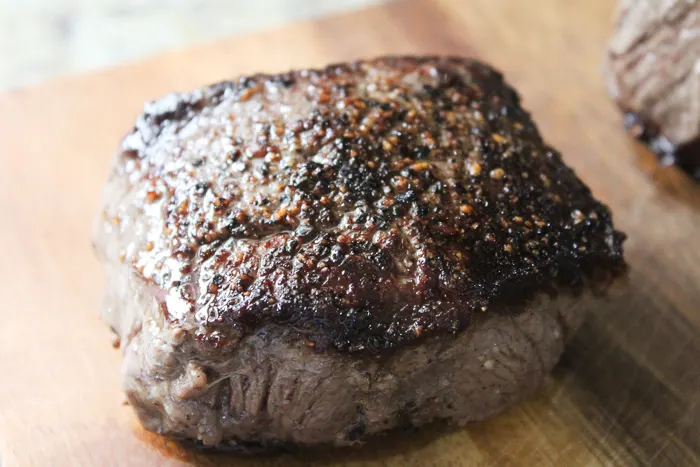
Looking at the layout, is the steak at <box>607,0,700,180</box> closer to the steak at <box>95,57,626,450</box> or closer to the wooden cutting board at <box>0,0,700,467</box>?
the wooden cutting board at <box>0,0,700,467</box>

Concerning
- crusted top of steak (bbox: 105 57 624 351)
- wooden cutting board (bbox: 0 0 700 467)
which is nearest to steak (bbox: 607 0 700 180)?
wooden cutting board (bbox: 0 0 700 467)

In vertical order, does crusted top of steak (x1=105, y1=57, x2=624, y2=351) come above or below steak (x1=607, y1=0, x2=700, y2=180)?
below

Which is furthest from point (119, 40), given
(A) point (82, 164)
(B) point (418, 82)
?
(B) point (418, 82)

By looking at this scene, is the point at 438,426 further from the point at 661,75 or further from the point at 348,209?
the point at 661,75

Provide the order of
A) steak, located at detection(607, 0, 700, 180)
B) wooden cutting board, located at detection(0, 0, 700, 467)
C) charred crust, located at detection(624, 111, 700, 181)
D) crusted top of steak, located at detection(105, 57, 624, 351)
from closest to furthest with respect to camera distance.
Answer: crusted top of steak, located at detection(105, 57, 624, 351) < wooden cutting board, located at detection(0, 0, 700, 467) < steak, located at detection(607, 0, 700, 180) < charred crust, located at detection(624, 111, 700, 181)

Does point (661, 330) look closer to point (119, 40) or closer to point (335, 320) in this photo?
point (335, 320)

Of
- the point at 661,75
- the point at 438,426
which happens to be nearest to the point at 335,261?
the point at 438,426
